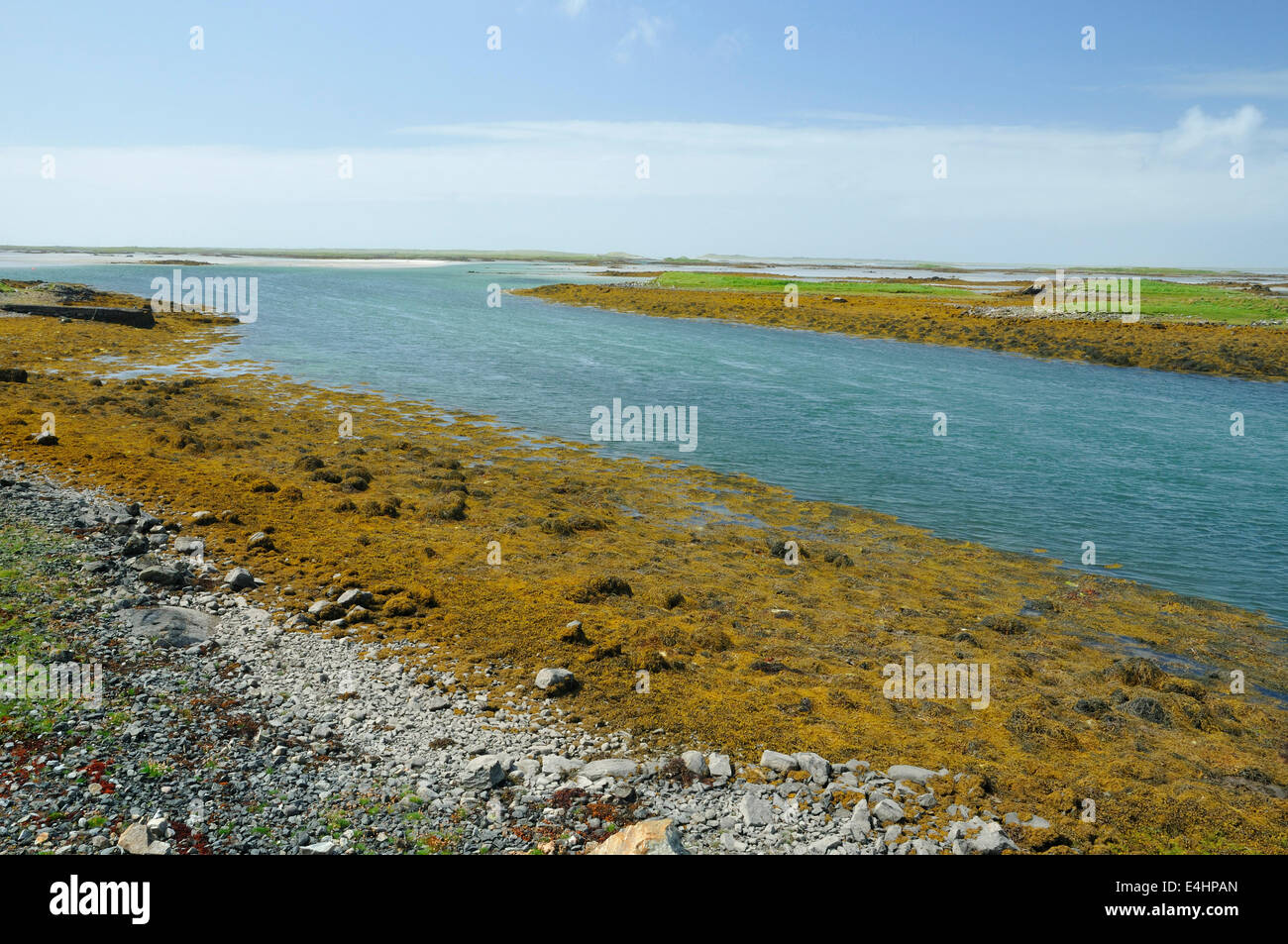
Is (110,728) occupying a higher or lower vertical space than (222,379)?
lower

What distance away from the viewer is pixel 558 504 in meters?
24.6

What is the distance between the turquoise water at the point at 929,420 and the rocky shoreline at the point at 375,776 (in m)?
14.1

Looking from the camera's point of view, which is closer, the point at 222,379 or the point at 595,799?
the point at 595,799

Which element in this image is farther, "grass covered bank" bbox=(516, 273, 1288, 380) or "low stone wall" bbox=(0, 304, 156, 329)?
"grass covered bank" bbox=(516, 273, 1288, 380)

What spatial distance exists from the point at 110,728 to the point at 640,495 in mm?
17272

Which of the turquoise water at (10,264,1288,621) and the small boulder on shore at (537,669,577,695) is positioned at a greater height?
the turquoise water at (10,264,1288,621)

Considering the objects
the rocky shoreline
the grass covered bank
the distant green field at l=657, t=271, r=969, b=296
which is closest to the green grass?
the grass covered bank

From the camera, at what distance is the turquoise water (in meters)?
23.5

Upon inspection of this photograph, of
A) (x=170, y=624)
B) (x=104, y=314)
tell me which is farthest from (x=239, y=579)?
(x=104, y=314)

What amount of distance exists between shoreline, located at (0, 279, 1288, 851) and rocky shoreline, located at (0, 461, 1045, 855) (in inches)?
33.8

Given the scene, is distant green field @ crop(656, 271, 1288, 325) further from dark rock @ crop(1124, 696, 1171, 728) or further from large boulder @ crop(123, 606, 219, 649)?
large boulder @ crop(123, 606, 219, 649)

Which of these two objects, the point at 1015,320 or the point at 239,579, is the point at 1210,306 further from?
the point at 239,579

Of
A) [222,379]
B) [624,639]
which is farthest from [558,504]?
[222,379]
